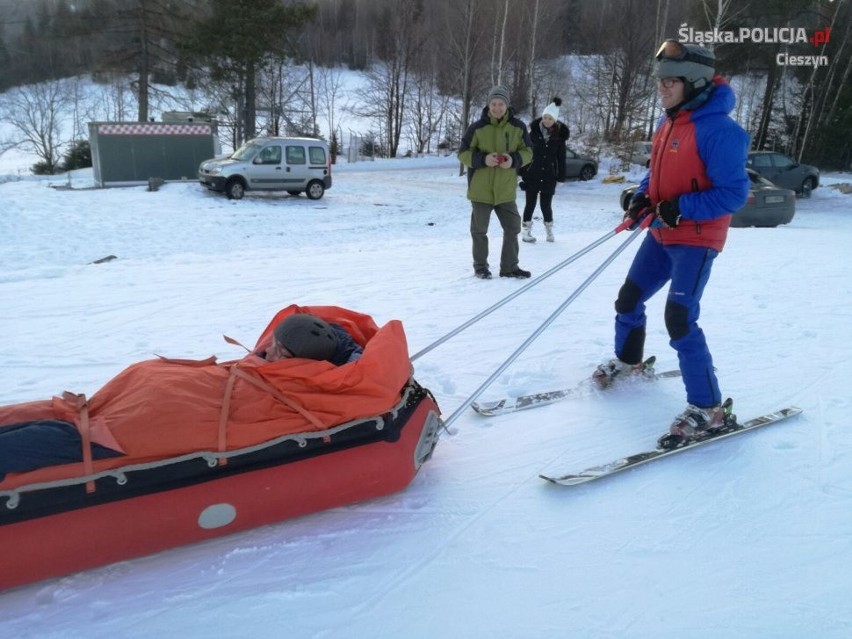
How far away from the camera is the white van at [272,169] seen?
1453 cm

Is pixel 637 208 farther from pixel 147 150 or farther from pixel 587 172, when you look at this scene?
pixel 587 172

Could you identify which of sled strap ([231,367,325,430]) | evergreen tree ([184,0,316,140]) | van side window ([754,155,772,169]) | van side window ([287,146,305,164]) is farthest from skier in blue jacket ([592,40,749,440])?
evergreen tree ([184,0,316,140])

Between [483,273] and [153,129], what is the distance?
43.8 feet

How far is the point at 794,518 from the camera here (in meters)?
2.36

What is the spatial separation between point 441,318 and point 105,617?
3.23 meters

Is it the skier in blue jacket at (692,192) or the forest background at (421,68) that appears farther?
the forest background at (421,68)

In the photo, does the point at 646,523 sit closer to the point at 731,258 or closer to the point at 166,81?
the point at 731,258

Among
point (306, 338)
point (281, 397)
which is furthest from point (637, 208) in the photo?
point (281, 397)

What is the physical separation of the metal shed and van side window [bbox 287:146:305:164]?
10.3 feet

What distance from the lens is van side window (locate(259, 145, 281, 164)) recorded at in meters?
14.9

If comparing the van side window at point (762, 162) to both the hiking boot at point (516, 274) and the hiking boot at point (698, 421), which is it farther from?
the hiking boot at point (698, 421)

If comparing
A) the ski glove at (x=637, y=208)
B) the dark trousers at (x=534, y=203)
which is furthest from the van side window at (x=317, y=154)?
the ski glove at (x=637, y=208)

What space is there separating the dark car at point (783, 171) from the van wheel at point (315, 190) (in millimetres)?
11182

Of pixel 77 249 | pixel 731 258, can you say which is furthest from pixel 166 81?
pixel 731 258
